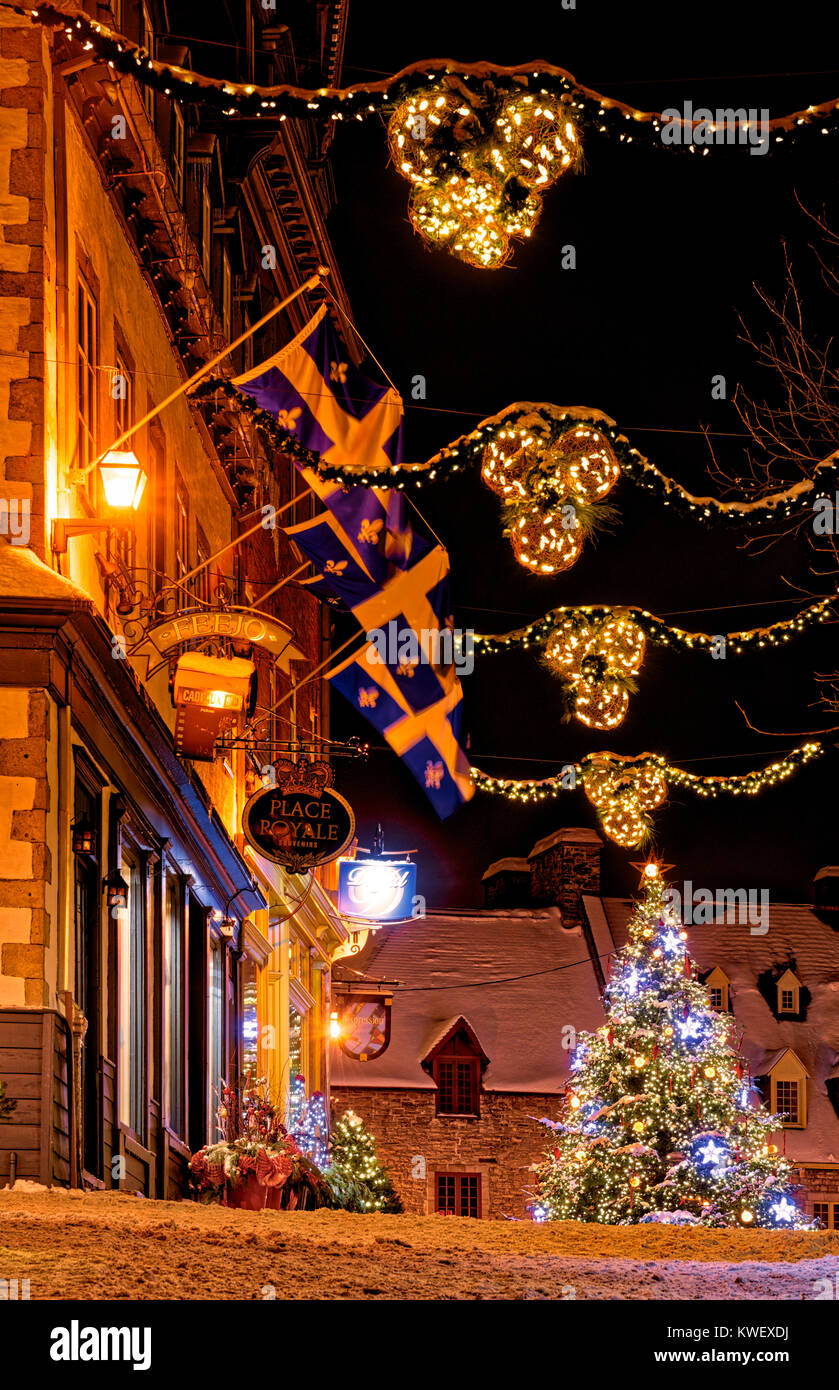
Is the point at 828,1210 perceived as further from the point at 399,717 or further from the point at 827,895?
the point at 399,717

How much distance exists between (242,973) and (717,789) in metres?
10.7

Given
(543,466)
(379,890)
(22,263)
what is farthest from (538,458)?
(379,890)

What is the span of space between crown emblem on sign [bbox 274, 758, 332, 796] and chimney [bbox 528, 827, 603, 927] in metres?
33.4

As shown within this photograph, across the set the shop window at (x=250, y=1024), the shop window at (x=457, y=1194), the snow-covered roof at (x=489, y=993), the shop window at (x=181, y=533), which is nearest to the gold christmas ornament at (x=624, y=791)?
the shop window at (x=181, y=533)

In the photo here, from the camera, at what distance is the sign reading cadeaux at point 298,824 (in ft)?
66.9

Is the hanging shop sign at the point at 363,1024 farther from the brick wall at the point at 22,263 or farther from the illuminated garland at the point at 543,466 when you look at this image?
the illuminated garland at the point at 543,466

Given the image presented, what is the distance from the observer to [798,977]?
51188mm

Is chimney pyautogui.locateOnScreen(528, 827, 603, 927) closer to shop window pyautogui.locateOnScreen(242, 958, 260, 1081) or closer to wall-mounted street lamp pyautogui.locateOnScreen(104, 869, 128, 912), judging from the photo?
shop window pyautogui.locateOnScreen(242, 958, 260, 1081)

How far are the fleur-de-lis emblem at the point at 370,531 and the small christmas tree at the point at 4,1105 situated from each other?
7087 millimetres

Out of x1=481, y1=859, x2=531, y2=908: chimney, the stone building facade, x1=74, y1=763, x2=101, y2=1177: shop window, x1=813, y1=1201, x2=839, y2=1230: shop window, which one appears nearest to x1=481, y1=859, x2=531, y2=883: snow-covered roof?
x1=481, y1=859, x2=531, y2=908: chimney

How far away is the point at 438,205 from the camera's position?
1051cm
